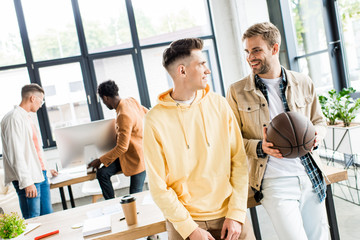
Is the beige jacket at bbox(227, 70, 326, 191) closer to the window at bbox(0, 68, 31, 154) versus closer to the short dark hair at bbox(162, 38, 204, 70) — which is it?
the short dark hair at bbox(162, 38, 204, 70)

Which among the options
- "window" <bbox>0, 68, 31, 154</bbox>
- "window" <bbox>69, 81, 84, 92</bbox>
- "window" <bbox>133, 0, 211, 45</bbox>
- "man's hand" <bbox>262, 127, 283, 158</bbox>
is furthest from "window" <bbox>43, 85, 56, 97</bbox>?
"man's hand" <bbox>262, 127, 283, 158</bbox>

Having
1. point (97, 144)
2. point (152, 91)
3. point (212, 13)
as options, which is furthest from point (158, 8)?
point (97, 144)

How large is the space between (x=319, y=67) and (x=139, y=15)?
10.4ft

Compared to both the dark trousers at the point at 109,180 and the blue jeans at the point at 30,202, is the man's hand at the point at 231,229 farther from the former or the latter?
the blue jeans at the point at 30,202

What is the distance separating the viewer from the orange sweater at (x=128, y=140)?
3.00 m

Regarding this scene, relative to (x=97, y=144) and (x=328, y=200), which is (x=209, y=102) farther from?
(x=97, y=144)

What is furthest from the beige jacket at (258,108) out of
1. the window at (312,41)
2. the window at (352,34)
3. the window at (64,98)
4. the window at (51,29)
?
the window at (51,29)

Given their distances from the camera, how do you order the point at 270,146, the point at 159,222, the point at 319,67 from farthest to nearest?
the point at 319,67
the point at 159,222
the point at 270,146

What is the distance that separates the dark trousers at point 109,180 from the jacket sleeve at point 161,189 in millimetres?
1804

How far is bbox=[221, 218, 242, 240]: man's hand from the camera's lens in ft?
4.60

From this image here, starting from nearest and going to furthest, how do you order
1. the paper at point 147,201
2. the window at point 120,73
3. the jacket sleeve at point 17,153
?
1. the paper at point 147,201
2. the jacket sleeve at point 17,153
3. the window at point 120,73

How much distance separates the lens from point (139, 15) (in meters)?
5.39

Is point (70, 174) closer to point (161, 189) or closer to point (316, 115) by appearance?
point (161, 189)

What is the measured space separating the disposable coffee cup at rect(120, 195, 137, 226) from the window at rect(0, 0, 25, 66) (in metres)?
4.37
